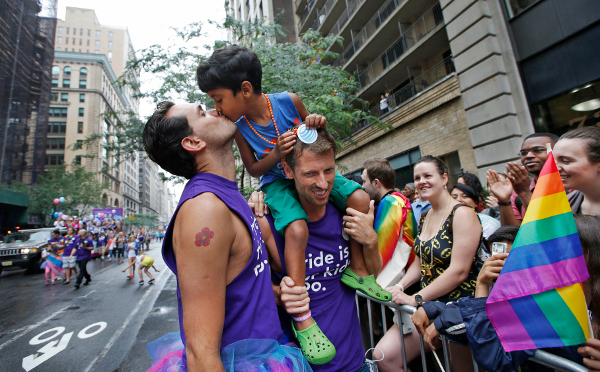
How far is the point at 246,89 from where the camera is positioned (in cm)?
209

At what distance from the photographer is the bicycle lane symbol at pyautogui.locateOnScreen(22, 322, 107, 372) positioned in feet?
16.0

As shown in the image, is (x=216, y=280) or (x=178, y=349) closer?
(x=216, y=280)

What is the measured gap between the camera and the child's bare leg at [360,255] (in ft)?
6.61

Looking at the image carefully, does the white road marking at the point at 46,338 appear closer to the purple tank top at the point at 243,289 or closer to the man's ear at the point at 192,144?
the purple tank top at the point at 243,289

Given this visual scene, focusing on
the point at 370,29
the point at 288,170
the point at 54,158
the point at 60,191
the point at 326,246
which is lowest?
the point at 326,246

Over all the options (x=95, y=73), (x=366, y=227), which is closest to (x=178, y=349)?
(x=366, y=227)

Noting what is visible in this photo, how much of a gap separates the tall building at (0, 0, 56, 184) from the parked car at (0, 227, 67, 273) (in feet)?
52.5

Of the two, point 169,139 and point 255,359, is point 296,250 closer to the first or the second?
point 255,359

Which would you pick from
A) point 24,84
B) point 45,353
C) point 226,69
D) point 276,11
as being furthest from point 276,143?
point 24,84

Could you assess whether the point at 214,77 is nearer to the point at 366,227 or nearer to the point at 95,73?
the point at 366,227

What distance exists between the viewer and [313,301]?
1857 mm

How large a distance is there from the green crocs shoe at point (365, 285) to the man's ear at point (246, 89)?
1421 mm

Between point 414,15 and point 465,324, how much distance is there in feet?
51.6

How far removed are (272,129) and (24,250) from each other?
19689mm
